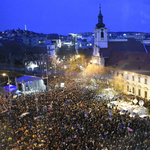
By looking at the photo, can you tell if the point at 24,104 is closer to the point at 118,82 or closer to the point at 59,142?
the point at 59,142

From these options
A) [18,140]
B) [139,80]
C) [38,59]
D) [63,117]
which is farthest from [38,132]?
[38,59]

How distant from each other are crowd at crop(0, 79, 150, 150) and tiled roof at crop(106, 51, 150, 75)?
1283 cm

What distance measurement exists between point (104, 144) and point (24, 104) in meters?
13.4

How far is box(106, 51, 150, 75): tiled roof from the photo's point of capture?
3194 cm

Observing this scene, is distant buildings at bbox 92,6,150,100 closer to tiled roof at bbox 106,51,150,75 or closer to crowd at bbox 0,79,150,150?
tiled roof at bbox 106,51,150,75

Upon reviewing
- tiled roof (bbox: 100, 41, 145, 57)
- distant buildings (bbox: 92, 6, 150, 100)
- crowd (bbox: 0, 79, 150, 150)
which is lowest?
crowd (bbox: 0, 79, 150, 150)

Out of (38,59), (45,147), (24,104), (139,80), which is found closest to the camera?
(45,147)

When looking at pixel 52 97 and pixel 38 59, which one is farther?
pixel 38 59

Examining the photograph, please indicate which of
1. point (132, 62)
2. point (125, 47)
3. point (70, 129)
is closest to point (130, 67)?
point (132, 62)

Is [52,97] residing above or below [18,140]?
above

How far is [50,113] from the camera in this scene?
21.1m

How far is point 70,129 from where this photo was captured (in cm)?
1675

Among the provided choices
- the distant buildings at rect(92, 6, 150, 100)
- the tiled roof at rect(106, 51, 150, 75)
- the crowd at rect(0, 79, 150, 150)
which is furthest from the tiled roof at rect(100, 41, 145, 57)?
the crowd at rect(0, 79, 150, 150)

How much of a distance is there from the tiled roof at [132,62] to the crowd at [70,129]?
12830 mm
